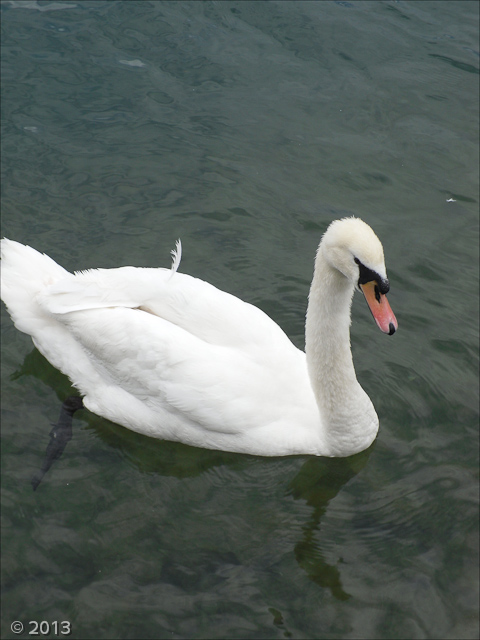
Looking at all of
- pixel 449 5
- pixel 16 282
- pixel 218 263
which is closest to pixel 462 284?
pixel 218 263

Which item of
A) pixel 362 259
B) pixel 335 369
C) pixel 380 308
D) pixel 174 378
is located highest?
pixel 362 259

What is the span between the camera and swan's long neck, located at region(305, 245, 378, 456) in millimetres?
5762

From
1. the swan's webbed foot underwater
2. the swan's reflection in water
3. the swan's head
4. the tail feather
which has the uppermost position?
the swan's head

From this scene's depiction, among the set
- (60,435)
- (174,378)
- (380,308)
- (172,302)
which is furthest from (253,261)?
(380,308)

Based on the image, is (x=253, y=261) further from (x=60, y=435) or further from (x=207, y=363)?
(x=60, y=435)

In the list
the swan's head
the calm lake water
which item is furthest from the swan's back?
the swan's head

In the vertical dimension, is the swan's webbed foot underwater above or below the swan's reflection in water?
below

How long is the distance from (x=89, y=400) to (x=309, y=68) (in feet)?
21.8

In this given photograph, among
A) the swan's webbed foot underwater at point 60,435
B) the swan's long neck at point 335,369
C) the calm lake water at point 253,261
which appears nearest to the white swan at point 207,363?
the swan's long neck at point 335,369

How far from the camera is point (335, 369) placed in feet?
19.9

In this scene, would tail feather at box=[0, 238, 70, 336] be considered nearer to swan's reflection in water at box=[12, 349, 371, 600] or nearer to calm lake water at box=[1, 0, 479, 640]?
calm lake water at box=[1, 0, 479, 640]

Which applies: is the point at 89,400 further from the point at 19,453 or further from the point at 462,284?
the point at 462,284

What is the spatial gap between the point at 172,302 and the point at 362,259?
1.84 meters

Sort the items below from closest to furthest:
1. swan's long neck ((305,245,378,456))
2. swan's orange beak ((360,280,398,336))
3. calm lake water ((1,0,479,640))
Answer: swan's orange beak ((360,280,398,336)) → calm lake water ((1,0,479,640)) → swan's long neck ((305,245,378,456))
